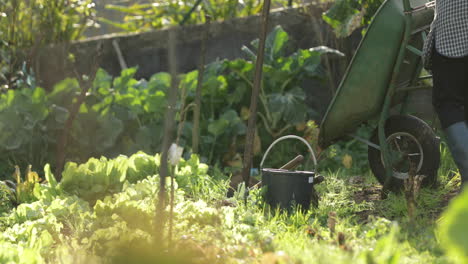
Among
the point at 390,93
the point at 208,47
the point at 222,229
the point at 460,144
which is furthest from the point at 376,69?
the point at 208,47

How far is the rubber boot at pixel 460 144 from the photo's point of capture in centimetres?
247

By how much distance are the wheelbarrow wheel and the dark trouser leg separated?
339 mm

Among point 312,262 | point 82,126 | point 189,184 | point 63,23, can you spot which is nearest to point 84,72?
point 63,23

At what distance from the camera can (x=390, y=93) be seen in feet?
9.61

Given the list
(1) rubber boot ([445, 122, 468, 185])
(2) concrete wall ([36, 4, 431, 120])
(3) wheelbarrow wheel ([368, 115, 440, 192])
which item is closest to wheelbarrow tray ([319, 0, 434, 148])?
(3) wheelbarrow wheel ([368, 115, 440, 192])

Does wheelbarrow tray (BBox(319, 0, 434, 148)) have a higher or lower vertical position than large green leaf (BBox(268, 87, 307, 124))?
higher

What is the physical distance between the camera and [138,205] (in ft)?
7.48

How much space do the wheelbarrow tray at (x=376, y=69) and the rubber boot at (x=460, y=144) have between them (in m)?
0.48

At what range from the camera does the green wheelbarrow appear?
2.85m

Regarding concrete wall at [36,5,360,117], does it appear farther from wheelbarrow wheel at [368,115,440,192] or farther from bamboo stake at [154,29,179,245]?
bamboo stake at [154,29,179,245]

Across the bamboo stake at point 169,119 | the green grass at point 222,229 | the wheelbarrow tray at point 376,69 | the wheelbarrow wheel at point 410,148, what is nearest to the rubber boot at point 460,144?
the green grass at point 222,229

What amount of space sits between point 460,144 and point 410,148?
511mm

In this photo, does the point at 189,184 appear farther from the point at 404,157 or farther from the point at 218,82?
the point at 218,82

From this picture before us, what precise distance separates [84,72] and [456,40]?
371 centimetres
